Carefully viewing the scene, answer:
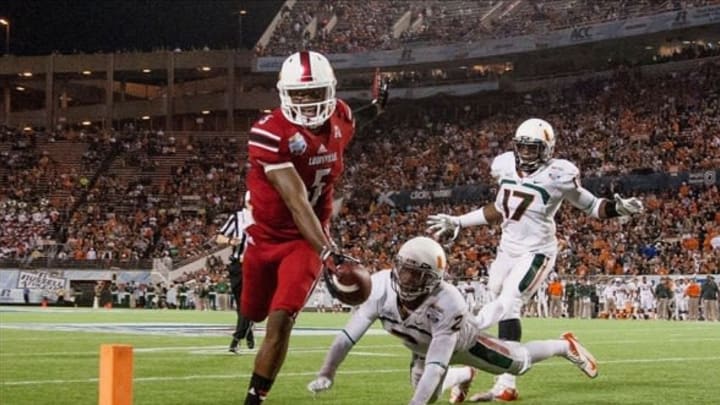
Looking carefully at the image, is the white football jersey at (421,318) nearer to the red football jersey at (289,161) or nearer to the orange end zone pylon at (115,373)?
the red football jersey at (289,161)

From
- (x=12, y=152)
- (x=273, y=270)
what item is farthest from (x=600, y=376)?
(x=12, y=152)

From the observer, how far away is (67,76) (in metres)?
58.8

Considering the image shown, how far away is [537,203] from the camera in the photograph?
9281mm

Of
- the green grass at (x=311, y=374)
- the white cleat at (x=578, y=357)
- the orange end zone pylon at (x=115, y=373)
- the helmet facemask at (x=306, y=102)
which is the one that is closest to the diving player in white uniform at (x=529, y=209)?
the white cleat at (x=578, y=357)

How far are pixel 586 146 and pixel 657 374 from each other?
103ft

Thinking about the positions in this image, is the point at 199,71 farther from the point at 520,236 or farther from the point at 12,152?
the point at 520,236

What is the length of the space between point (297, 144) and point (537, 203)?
3.76 meters

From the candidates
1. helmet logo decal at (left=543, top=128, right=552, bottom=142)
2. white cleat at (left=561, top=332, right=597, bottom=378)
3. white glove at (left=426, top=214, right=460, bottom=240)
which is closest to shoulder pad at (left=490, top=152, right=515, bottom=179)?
helmet logo decal at (left=543, top=128, right=552, bottom=142)

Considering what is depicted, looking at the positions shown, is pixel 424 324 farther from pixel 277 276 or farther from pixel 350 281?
pixel 350 281

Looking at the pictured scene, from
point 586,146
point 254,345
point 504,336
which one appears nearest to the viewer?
point 504,336

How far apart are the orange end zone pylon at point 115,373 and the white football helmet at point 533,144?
5.71 m

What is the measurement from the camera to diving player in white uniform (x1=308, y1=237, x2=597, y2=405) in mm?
6527

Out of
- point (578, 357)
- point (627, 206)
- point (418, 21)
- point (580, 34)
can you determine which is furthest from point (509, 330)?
point (418, 21)

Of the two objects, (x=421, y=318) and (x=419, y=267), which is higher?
(x=419, y=267)
